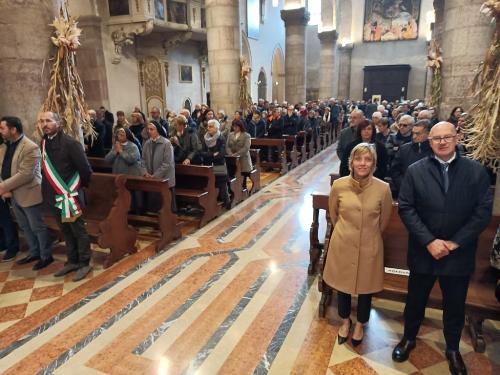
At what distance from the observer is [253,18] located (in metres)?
19.8

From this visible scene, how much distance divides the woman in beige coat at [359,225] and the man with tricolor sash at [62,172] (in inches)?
106

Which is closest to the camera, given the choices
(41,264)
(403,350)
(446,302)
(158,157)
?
(446,302)

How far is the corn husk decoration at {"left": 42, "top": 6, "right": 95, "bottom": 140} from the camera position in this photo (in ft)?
15.0

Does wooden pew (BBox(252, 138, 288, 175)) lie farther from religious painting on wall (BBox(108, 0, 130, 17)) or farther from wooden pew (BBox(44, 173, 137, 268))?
religious painting on wall (BBox(108, 0, 130, 17))

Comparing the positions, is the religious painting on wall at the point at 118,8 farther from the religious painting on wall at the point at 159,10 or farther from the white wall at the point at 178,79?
the white wall at the point at 178,79

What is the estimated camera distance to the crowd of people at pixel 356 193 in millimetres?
2482

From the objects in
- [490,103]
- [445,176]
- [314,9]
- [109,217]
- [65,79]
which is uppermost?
[314,9]

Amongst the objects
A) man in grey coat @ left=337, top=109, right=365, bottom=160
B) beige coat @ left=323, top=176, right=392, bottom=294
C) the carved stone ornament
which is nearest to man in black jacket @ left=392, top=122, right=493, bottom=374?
beige coat @ left=323, top=176, right=392, bottom=294

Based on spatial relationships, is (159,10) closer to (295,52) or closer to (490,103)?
(295,52)

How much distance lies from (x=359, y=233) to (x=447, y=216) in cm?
59

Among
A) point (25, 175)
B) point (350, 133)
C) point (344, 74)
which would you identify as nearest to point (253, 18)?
point (344, 74)

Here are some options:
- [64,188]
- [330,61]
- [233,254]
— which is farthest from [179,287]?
[330,61]

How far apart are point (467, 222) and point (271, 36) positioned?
72.4 ft

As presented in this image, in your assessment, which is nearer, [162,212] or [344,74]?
[162,212]
